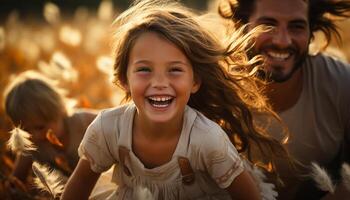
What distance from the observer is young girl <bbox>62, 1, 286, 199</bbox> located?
11.1ft

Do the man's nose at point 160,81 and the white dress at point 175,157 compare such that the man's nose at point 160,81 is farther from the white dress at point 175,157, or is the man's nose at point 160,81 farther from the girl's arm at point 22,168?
the girl's arm at point 22,168

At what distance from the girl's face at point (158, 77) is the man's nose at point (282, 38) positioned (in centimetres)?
106

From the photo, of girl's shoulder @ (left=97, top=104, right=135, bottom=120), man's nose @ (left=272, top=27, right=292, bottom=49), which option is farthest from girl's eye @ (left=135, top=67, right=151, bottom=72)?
man's nose @ (left=272, top=27, right=292, bottom=49)

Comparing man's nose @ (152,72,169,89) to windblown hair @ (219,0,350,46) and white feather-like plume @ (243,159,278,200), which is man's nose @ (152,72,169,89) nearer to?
white feather-like plume @ (243,159,278,200)

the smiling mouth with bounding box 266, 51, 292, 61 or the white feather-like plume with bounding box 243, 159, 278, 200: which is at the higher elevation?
the smiling mouth with bounding box 266, 51, 292, 61

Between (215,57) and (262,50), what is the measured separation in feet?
2.67

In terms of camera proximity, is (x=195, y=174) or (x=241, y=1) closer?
(x=195, y=174)

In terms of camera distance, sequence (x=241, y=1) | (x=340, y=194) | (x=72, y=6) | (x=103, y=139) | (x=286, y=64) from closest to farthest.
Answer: (x=103, y=139) < (x=340, y=194) < (x=286, y=64) < (x=241, y=1) < (x=72, y=6)

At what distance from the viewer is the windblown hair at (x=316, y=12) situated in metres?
4.62

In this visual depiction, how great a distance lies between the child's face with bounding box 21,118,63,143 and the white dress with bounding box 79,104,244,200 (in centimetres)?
98

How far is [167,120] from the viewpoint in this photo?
3.39m

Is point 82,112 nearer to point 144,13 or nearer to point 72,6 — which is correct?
point 144,13

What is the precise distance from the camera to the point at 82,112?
486cm

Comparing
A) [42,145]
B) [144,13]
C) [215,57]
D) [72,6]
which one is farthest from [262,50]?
[72,6]
